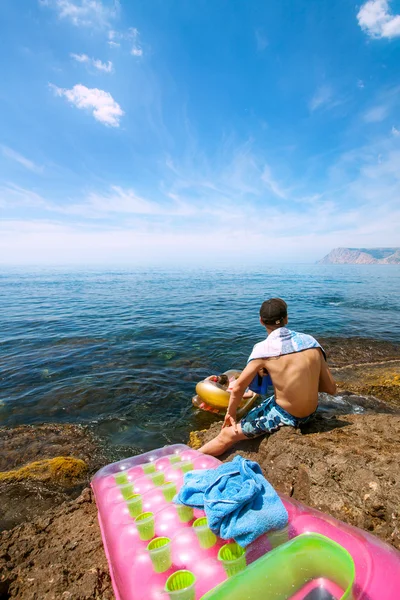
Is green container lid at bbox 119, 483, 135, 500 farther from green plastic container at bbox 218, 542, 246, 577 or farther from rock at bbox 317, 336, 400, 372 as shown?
rock at bbox 317, 336, 400, 372

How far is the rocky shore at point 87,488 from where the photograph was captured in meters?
2.56

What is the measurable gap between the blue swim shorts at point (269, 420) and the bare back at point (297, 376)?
28cm

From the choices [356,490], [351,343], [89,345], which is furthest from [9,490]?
[351,343]

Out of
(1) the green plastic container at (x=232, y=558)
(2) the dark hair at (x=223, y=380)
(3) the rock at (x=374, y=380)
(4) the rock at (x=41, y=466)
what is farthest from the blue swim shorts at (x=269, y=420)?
(3) the rock at (x=374, y=380)

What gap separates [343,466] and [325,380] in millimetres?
1143

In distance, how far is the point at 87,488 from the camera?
159 inches

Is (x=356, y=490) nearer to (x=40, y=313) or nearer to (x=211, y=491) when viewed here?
(x=211, y=491)

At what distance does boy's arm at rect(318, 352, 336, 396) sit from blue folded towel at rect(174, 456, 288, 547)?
6.02ft

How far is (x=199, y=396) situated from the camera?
7.18 m

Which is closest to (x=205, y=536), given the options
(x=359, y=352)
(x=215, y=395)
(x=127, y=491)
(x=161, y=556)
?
(x=161, y=556)

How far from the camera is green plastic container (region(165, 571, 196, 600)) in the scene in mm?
1866

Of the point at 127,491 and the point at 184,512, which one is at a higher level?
the point at 184,512

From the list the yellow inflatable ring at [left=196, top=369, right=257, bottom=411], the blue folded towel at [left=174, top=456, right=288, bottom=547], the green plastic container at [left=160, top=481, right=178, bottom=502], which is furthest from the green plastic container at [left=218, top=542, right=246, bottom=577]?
the yellow inflatable ring at [left=196, top=369, right=257, bottom=411]

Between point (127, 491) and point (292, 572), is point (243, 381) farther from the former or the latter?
point (292, 572)
